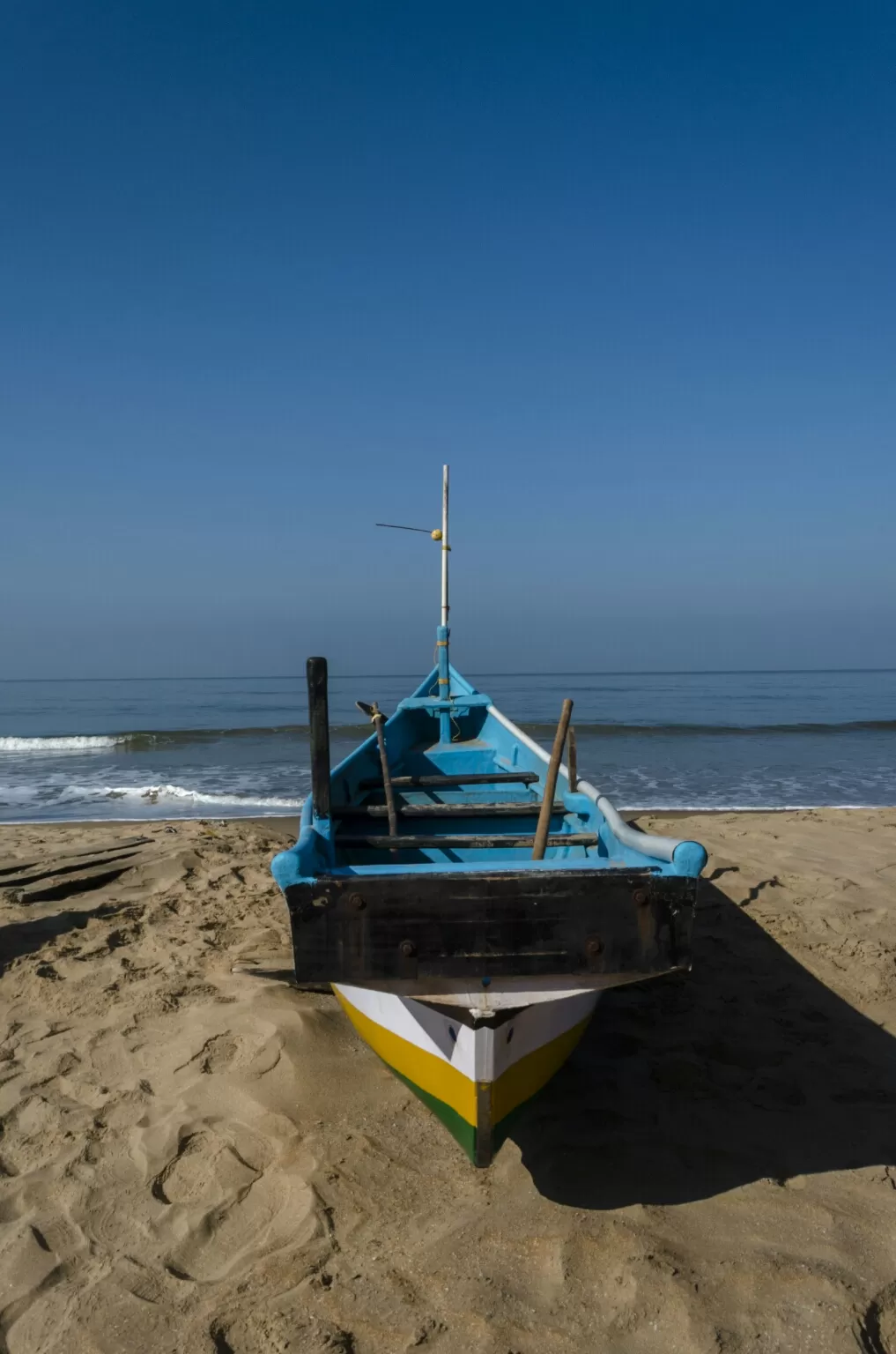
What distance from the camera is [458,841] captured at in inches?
168

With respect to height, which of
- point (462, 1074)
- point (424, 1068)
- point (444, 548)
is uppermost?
point (444, 548)

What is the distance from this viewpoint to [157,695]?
1874 inches

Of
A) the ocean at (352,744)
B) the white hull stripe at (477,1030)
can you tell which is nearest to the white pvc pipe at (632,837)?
the white hull stripe at (477,1030)

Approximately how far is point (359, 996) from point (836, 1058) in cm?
267

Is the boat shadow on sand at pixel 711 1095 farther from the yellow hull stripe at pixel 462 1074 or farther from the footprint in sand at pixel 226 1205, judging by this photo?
the footprint in sand at pixel 226 1205

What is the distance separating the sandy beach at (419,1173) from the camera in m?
2.55

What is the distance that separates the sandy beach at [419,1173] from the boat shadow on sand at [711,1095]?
0.01 meters

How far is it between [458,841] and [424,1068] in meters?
1.38

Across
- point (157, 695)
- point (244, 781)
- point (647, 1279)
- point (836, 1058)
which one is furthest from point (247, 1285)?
point (157, 695)

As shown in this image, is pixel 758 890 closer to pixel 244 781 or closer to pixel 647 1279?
pixel 647 1279

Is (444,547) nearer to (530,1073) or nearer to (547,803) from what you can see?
(547,803)

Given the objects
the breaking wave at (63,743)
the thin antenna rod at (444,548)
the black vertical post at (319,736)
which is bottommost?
the breaking wave at (63,743)

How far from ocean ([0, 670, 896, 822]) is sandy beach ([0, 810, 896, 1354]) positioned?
8.18 m

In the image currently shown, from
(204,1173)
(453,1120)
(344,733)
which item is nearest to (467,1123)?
(453,1120)
